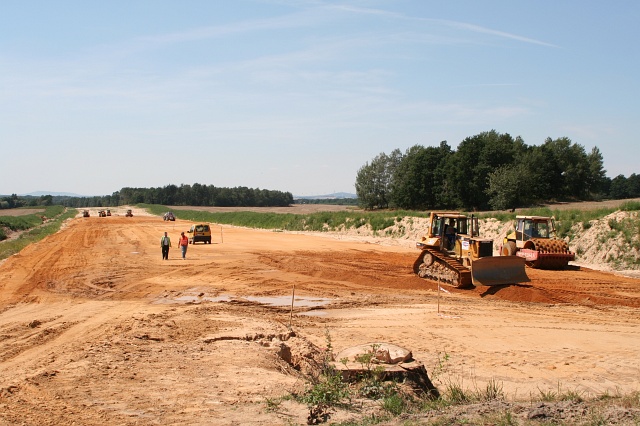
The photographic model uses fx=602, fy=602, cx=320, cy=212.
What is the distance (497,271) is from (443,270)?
2.33 metres

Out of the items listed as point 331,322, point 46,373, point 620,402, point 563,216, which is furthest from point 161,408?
point 563,216

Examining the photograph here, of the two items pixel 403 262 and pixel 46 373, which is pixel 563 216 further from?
pixel 46 373

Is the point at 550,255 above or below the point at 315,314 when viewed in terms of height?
above

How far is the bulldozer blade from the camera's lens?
2162 cm

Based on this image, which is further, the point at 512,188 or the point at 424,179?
the point at 424,179

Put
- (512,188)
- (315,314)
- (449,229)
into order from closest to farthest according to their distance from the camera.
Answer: (315,314) < (449,229) < (512,188)

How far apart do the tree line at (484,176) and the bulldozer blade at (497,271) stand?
48239 mm

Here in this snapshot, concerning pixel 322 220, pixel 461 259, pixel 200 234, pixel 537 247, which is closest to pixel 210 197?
pixel 322 220

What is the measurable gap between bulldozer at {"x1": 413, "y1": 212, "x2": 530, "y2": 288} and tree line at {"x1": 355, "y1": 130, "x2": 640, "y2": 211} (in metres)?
46.4

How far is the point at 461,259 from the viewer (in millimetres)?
23391

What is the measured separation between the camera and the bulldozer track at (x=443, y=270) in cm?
2247

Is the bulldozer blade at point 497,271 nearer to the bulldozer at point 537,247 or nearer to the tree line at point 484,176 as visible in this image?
the bulldozer at point 537,247

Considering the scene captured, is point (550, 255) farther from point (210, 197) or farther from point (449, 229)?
point (210, 197)

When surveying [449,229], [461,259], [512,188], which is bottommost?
[461,259]
